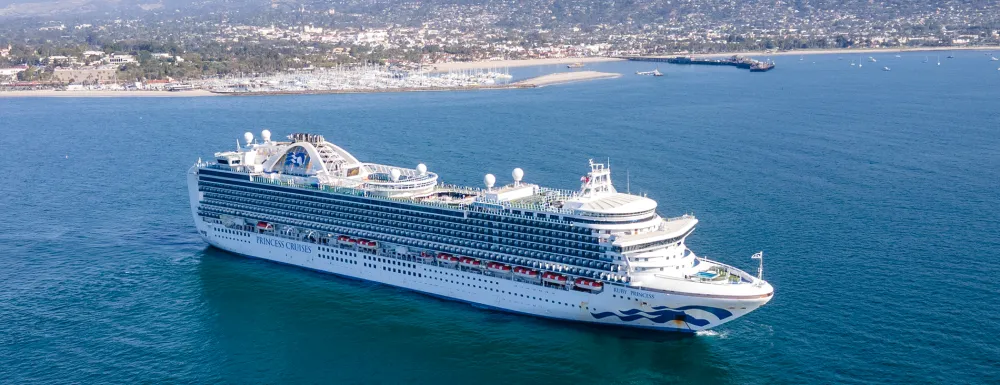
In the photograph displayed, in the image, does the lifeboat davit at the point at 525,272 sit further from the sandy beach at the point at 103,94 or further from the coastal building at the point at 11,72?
the coastal building at the point at 11,72

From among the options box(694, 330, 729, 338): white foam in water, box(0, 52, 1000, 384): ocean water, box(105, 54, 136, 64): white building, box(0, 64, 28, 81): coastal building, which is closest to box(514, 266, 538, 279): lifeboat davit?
box(0, 52, 1000, 384): ocean water

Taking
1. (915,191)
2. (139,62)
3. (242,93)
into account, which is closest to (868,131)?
(915,191)

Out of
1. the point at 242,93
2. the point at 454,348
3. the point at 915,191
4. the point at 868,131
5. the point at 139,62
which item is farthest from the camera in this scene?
the point at 139,62

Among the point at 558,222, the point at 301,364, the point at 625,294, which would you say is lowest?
the point at 301,364

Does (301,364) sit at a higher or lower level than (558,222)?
lower

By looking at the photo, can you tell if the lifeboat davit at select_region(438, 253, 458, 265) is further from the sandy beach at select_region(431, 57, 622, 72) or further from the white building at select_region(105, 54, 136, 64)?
the white building at select_region(105, 54, 136, 64)

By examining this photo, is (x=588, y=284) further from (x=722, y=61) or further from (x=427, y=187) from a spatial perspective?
(x=722, y=61)

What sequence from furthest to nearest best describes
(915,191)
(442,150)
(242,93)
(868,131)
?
(242,93) < (868,131) < (442,150) < (915,191)

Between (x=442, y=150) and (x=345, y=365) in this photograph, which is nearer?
(x=345, y=365)

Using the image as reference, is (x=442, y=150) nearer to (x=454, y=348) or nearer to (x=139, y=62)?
(x=454, y=348)
